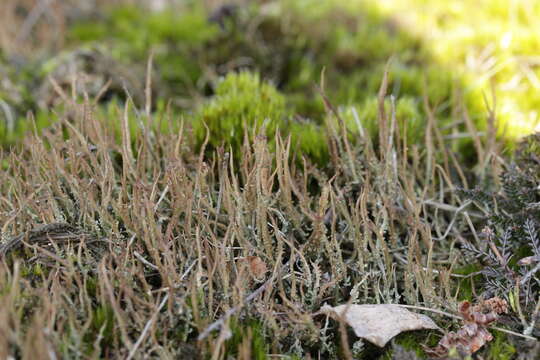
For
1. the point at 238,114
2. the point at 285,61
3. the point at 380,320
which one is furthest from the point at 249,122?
the point at 285,61

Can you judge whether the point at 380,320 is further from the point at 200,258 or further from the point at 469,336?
the point at 200,258

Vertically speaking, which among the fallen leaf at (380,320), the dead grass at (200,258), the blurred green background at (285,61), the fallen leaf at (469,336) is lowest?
the fallen leaf at (469,336)

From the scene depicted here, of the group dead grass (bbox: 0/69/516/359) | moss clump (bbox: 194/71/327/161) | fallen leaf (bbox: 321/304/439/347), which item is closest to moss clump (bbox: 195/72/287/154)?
moss clump (bbox: 194/71/327/161)

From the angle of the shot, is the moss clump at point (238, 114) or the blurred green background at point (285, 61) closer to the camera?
the moss clump at point (238, 114)

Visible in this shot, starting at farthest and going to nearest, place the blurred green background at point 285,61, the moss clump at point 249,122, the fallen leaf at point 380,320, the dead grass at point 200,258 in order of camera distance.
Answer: the blurred green background at point 285,61, the moss clump at point 249,122, the fallen leaf at point 380,320, the dead grass at point 200,258

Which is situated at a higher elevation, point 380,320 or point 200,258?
point 200,258

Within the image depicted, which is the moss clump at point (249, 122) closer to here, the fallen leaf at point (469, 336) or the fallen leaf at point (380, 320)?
the fallen leaf at point (380, 320)

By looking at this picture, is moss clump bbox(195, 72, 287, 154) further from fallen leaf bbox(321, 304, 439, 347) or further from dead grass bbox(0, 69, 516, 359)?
fallen leaf bbox(321, 304, 439, 347)

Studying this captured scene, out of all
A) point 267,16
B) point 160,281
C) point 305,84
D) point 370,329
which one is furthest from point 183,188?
point 267,16

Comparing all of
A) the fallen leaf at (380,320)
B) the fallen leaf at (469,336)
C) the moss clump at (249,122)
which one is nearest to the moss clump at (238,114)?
the moss clump at (249,122)
